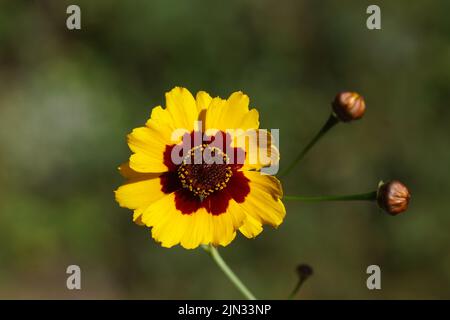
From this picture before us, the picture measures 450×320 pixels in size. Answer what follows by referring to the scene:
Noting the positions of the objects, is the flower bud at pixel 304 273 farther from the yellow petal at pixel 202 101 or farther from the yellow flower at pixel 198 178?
the yellow petal at pixel 202 101

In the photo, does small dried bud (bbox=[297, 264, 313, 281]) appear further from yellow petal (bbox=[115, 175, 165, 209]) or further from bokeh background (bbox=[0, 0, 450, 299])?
bokeh background (bbox=[0, 0, 450, 299])

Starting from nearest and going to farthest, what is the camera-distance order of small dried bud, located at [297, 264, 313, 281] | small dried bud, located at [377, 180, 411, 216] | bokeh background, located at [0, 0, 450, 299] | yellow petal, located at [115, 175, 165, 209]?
yellow petal, located at [115, 175, 165, 209] → small dried bud, located at [377, 180, 411, 216] → small dried bud, located at [297, 264, 313, 281] → bokeh background, located at [0, 0, 450, 299]

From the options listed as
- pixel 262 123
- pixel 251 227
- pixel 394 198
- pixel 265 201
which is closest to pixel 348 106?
pixel 394 198

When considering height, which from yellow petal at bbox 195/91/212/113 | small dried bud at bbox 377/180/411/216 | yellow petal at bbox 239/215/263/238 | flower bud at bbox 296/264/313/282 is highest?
yellow petal at bbox 195/91/212/113

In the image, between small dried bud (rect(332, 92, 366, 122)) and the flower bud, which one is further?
the flower bud

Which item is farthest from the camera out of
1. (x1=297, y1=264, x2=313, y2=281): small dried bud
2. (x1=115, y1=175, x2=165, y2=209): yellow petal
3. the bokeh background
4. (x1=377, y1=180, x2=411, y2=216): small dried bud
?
the bokeh background

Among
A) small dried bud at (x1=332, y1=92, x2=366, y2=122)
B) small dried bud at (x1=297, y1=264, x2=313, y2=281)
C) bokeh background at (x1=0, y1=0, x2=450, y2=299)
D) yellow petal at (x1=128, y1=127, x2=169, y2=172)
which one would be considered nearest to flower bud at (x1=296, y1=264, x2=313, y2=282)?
small dried bud at (x1=297, y1=264, x2=313, y2=281)

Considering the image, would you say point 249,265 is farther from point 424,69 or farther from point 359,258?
point 424,69

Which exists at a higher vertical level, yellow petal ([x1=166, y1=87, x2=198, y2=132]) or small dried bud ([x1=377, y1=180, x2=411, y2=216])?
yellow petal ([x1=166, y1=87, x2=198, y2=132])
